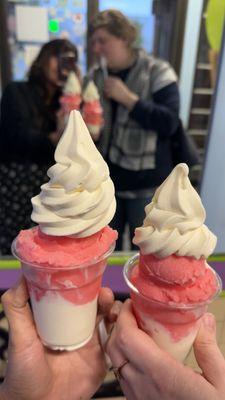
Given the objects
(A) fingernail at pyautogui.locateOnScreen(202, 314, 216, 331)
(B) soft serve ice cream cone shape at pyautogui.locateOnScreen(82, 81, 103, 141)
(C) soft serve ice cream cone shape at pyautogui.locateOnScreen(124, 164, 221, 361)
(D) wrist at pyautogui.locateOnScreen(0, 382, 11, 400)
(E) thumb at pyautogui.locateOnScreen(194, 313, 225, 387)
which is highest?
(B) soft serve ice cream cone shape at pyautogui.locateOnScreen(82, 81, 103, 141)

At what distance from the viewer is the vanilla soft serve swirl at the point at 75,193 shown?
0.91 m

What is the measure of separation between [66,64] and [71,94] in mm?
144

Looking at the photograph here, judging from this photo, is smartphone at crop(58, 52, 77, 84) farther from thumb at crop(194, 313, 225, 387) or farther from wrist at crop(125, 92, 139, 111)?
thumb at crop(194, 313, 225, 387)

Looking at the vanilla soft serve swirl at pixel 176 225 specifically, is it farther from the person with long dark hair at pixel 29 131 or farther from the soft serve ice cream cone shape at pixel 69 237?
the person with long dark hair at pixel 29 131

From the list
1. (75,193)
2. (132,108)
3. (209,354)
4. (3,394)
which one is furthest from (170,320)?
(132,108)

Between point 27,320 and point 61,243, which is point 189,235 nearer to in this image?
point 61,243

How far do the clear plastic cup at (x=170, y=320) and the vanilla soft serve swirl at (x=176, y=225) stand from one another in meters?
0.13

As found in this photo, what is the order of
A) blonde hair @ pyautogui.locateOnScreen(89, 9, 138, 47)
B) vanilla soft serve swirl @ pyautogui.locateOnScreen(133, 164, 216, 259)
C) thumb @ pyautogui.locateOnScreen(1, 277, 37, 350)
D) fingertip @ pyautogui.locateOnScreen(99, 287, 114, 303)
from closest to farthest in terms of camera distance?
vanilla soft serve swirl @ pyautogui.locateOnScreen(133, 164, 216, 259) → thumb @ pyautogui.locateOnScreen(1, 277, 37, 350) → fingertip @ pyautogui.locateOnScreen(99, 287, 114, 303) → blonde hair @ pyautogui.locateOnScreen(89, 9, 138, 47)

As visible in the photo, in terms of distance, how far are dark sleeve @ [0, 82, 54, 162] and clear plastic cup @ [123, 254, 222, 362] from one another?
110cm

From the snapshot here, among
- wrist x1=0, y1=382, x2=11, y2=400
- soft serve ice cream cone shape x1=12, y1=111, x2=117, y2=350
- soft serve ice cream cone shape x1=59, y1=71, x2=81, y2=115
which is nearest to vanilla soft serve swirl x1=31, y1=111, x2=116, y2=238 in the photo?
soft serve ice cream cone shape x1=12, y1=111, x2=117, y2=350

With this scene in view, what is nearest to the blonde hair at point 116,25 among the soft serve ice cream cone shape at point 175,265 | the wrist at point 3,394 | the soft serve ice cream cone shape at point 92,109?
the soft serve ice cream cone shape at point 92,109

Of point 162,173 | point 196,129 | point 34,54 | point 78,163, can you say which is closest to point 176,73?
point 196,129

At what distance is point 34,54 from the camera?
1.70m

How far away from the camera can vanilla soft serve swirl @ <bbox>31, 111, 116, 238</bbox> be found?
912 millimetres
